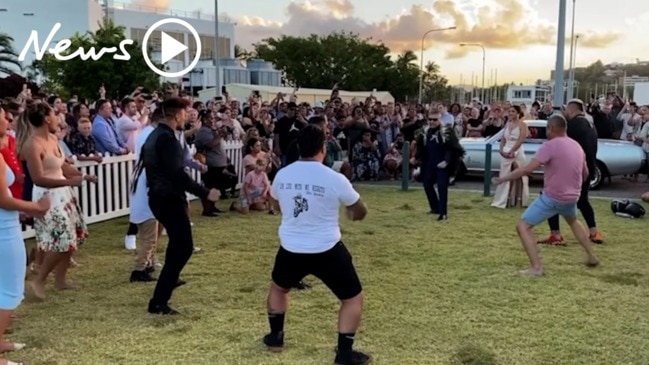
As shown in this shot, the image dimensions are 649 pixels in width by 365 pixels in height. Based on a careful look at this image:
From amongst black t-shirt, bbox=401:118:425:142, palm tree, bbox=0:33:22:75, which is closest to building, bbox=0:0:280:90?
palm tree, bbox=0:33:22:75

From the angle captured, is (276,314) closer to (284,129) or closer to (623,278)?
(623,278)

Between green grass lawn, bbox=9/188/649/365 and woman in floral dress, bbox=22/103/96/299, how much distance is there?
330 millimetres

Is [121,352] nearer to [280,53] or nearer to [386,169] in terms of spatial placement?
[386,169]

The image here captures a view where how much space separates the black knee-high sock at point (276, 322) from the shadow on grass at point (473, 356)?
1.25m

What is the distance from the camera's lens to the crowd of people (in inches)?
210

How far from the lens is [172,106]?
5.39 meters

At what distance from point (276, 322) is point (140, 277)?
7.97 ft

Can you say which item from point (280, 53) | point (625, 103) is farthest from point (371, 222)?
point (280, 53)

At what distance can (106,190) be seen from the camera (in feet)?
32.3

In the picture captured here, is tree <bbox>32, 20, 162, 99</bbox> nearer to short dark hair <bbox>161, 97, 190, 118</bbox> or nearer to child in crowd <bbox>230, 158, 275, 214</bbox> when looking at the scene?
child in crowd <bbox>230, 158, 275, 214</bbox>

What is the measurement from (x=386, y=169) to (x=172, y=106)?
1092cm

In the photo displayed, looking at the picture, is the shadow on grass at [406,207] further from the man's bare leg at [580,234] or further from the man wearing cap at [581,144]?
the man's bare leg at [580,234]

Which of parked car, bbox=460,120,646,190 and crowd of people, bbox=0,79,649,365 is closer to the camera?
crowd of people, bbox=0,79,649,365

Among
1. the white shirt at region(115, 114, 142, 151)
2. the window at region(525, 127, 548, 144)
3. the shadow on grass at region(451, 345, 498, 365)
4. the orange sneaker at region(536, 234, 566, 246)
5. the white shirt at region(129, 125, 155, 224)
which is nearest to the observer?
the shadow on grass at region(451, 345, 498, 365)
